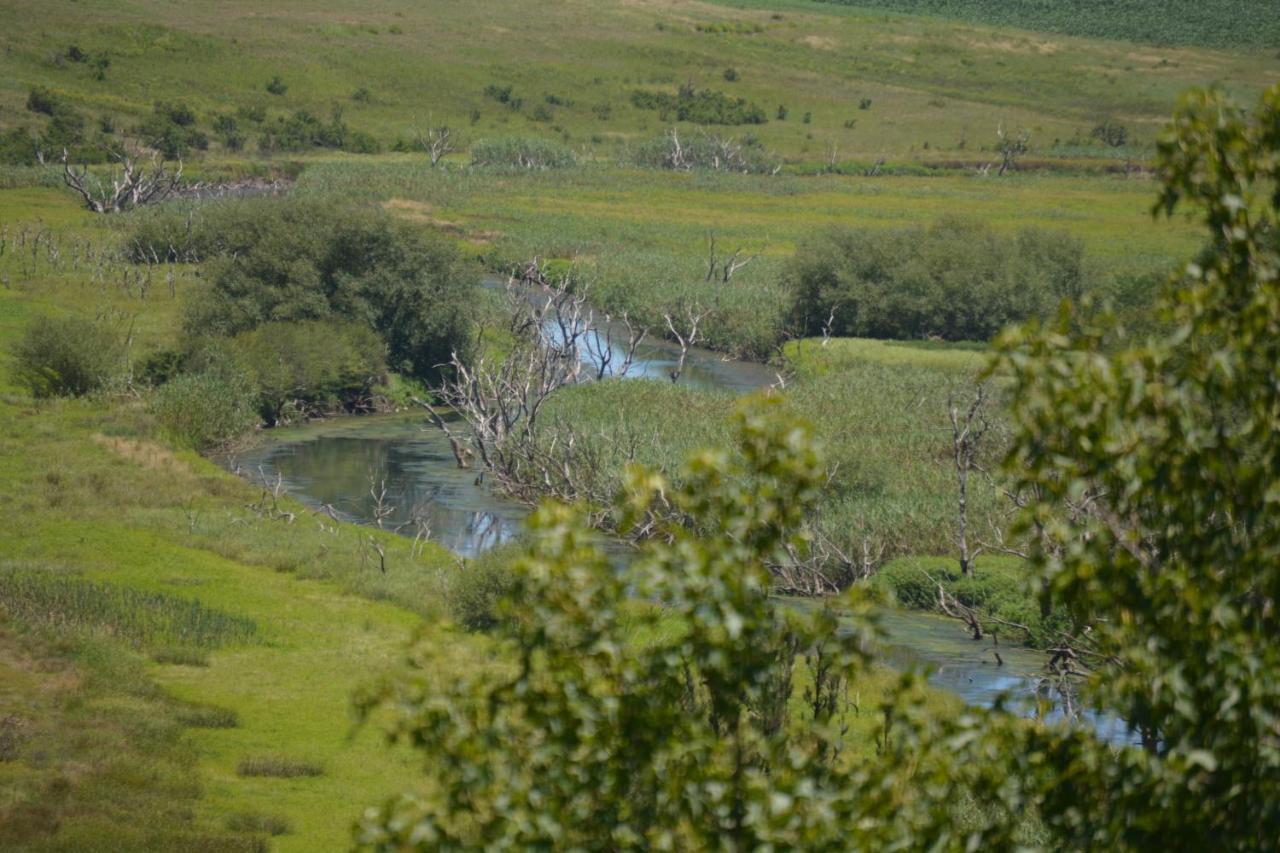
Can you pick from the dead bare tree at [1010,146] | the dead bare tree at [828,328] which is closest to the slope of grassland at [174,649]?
the dead bare tree at [828,328]

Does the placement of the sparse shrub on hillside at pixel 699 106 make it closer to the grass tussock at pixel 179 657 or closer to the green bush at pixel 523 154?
the green bush at pixel 523 154

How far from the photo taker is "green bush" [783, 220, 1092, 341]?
6512 cm

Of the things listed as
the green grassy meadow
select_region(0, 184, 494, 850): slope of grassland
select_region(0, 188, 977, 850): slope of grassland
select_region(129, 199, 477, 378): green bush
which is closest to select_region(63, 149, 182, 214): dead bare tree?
the green grassy meadow

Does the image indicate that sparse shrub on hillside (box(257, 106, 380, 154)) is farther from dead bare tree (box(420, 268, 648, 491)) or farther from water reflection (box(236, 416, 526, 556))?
water reflection (box(236, 416, 526, 556))

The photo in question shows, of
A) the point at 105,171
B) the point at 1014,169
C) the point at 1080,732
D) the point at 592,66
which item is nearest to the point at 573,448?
the point at 1080,732

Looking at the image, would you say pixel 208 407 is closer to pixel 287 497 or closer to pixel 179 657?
pixel 287 497

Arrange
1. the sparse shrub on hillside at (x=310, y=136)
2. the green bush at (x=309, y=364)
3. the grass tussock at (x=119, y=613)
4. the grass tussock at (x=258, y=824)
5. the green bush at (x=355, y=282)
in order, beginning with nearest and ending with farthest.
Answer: the grass tussock at (x=258, y=824)
the grass tussock at (x=119, y=613)
the green bush at (x=309, y=364)
the green bush at (x=355, y=282)
the sparse shrub on hillside at (x=310, y=136)

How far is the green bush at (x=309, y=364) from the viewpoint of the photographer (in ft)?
172

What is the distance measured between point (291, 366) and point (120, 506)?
15.7 m

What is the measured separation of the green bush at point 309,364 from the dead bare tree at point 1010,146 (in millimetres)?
86316

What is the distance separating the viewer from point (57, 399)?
49.1 metres

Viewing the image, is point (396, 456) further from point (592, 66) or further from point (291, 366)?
point (592, 66)

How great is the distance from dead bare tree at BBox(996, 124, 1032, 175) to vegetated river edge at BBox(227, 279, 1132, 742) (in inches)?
3240

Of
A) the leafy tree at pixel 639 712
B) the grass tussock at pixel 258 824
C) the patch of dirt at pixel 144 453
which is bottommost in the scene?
the patch of dirt at pixel 144 453
